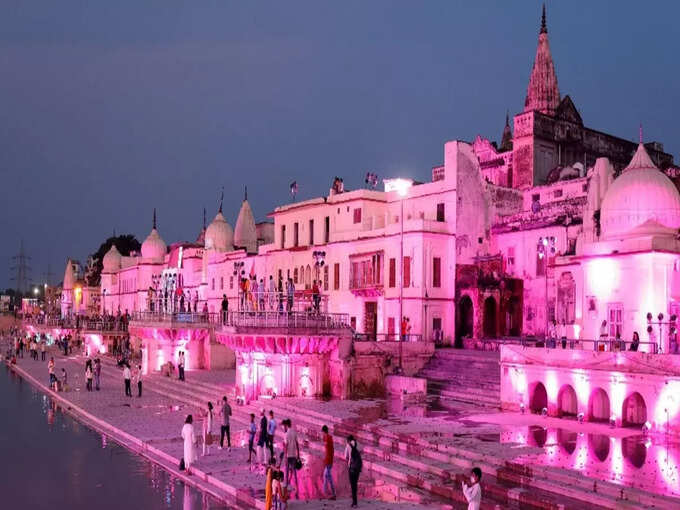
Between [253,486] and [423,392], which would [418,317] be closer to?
[423,392]

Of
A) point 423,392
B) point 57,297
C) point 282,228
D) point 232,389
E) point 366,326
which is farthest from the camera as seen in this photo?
point 57,297

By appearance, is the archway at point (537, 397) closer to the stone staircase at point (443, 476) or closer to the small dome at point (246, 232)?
the stone staircase at point (443, 476)

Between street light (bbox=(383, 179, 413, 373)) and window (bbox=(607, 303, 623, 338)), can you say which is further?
street light (bbox=(383, 179, 413, 373))

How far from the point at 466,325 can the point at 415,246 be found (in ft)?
17.9

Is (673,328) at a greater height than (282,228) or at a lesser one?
lesser

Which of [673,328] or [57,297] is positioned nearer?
[673,328]

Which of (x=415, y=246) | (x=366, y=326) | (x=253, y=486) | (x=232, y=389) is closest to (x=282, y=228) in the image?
(x=366, y=326)

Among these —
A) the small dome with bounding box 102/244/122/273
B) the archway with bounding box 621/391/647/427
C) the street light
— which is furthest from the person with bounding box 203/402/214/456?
the small dome with bounding box 102/244/122/273

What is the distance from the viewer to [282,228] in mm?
51906

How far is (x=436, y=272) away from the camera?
128 ft

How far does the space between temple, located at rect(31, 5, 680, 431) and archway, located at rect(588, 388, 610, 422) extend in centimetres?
4

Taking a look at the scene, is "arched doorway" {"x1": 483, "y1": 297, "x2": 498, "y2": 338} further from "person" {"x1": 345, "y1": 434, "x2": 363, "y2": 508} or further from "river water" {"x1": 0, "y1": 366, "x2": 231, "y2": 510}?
"person" {"x1": 345, "y1": 434, "x2": 363, "y2": 508}

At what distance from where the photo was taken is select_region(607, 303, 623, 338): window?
28.2m

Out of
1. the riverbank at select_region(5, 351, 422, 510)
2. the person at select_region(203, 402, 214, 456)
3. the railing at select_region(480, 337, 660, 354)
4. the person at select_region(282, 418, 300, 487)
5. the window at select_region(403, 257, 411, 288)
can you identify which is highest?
the window at select_region(403, 257, 411, 288)
